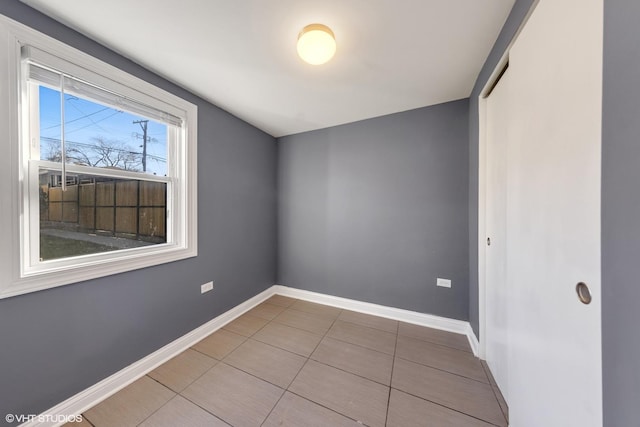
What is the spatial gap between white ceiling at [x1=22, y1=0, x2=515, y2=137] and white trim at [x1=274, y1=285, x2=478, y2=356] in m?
2.30

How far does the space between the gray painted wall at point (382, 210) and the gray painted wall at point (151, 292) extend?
461 mm

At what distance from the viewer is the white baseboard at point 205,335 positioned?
1291 mm

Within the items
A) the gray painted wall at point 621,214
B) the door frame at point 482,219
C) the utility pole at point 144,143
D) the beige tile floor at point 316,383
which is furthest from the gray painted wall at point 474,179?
the utility pole at point 144,143

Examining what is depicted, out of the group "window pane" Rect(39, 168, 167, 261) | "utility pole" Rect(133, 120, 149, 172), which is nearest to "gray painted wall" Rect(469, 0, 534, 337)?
"utility pole" Rect(133, 120, 149, 172)

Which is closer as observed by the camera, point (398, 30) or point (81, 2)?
point (81, 2)

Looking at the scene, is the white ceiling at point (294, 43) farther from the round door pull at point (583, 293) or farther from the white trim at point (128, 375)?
the white trim at point (128, 375)

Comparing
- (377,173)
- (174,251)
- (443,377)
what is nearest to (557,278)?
(443,377)

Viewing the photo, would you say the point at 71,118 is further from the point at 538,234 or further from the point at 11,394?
the point at 538,234

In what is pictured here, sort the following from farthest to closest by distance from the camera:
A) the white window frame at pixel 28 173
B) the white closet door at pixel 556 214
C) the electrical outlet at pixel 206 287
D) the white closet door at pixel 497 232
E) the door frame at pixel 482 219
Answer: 1. the electrical outlet at pixel 206 287
2. the door frame at pixel 482 219
3. the white closet door at pixel 497 232
4. the white window frame at pixel 28 173
5. the white closet door at pixel 556 214

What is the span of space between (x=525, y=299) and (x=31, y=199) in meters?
2.72

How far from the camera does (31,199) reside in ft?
3.94

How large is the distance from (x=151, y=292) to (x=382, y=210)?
2374 mm

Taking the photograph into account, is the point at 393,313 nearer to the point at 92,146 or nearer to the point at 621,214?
the point at 621,214

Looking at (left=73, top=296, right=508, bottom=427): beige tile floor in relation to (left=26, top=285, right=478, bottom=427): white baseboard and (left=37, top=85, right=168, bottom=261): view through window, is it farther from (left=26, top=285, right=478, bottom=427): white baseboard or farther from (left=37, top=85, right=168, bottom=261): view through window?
(left=37, top=85, right=168, bottom=261): view through window
